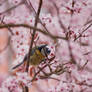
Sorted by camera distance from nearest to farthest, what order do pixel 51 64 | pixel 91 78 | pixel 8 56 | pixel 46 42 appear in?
pixel 51 64
pixel 46 42
pixel 91 78
pixel 8 56

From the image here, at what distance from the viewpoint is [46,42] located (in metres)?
3.86

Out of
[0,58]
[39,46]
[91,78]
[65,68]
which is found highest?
[39,46]

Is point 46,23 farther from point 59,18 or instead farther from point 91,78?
point 59,18

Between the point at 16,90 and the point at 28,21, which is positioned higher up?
the point at 28,21

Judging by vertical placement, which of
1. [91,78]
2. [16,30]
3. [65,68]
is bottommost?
[91,78]

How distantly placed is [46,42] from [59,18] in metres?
2.19

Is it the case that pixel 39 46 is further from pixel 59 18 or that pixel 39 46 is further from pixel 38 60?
pixel 59 18

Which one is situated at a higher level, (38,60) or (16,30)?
(16,30)

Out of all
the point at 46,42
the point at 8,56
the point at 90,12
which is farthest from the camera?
the point at 8,56

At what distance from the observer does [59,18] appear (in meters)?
5.95

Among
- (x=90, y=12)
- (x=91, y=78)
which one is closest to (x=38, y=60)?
(x=91, y=78)

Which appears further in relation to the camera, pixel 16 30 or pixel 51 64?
pixel 16 30

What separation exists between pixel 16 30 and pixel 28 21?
1.25 feet

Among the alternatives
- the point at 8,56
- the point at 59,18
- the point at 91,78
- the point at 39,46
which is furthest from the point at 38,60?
the point at 8,56
